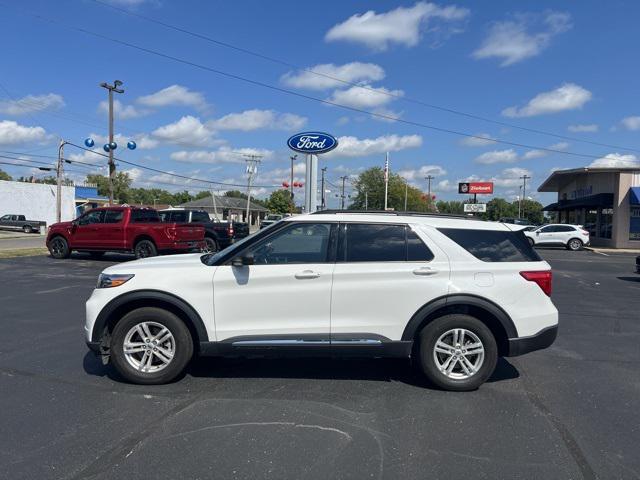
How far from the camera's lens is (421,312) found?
4973mm

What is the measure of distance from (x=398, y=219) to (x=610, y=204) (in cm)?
3371

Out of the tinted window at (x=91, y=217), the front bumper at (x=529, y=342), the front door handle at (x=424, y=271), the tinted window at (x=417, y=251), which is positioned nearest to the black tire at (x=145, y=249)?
the tinted window at (x=91, y=217)

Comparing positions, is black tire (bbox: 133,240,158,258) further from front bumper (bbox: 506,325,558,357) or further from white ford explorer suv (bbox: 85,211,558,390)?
front bumper (bbox: 506,325,558,357)

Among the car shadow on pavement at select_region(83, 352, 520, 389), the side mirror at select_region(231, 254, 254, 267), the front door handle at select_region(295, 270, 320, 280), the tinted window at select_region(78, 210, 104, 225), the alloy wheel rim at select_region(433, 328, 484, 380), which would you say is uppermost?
the tinted window at select_region(78, 210, 104, 225)

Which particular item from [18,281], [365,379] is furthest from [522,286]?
[18,281]

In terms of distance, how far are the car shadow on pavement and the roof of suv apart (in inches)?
62.5

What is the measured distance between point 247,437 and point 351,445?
79 cm

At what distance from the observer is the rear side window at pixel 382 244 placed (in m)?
5.11

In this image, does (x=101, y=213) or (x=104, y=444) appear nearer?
(x=104, y=444)

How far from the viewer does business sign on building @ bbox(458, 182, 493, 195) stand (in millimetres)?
62237

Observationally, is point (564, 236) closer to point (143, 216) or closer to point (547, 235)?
point (547, 235)

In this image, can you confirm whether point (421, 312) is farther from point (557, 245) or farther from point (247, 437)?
point (557, 245)

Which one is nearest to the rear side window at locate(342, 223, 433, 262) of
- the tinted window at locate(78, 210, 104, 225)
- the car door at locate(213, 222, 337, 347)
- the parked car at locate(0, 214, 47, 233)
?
the car door at locate(213, 222, 337, 347)

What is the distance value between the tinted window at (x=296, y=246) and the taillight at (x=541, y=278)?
1966mm
